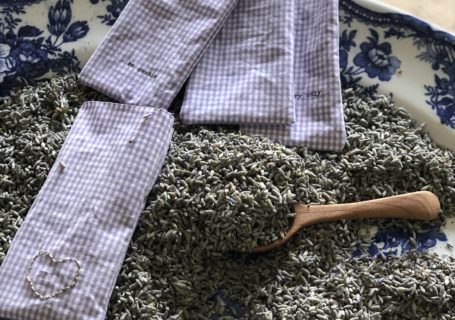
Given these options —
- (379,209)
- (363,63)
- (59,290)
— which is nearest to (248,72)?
(363,63)

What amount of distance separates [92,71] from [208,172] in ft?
1.07

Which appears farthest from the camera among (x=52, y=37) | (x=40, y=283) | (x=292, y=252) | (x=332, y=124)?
(x=52, y=37)

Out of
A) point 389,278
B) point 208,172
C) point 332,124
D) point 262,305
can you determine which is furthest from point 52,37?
point 389,278

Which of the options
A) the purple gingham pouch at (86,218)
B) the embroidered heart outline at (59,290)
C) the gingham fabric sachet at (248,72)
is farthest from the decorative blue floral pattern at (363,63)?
the embroidered heart outline at (59,290)

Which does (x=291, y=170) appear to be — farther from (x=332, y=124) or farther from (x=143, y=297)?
(x=143, y=297)

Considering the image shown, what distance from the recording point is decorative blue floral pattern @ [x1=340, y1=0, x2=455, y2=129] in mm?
1321

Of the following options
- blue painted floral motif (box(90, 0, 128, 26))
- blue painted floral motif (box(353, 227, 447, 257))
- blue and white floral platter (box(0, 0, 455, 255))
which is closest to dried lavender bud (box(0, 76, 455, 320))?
blue painted floral motif (box(353, 227, 447, 257))

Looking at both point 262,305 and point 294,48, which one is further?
point 294,48

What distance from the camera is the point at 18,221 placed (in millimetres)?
1119

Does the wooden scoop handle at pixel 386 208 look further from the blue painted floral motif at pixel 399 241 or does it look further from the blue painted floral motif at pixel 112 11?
the blue painted floral motif at pixel 112 11

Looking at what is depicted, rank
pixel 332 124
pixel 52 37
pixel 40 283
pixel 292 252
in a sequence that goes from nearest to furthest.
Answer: pixel 40 283, pixel 292 252, pixel 332 124, pixel 52 37

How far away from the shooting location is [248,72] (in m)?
1.27

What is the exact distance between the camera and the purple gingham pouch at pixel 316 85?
1.23 meters

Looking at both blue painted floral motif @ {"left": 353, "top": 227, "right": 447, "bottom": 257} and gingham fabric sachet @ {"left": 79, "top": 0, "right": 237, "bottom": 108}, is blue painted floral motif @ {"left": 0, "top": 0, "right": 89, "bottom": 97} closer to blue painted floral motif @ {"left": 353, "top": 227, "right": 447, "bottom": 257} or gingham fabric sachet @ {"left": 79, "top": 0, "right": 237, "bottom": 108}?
gingham fabric sachet @ {"left": 79, "top": 0, "right": 237, "bottom": 108}
